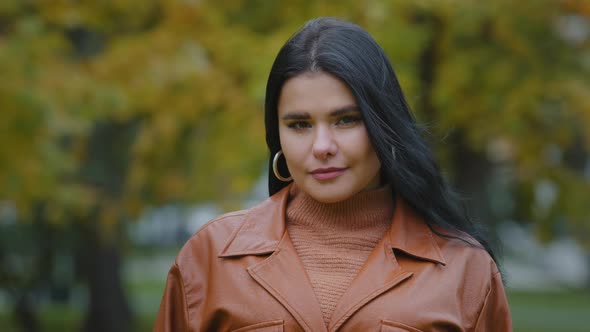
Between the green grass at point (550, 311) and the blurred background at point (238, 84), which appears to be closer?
the blurred background at point (238, 84)

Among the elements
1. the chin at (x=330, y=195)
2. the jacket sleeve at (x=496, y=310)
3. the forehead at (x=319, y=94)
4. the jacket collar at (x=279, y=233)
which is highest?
the forehead at (x=319, y=94)

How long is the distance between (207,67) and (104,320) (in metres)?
7.92

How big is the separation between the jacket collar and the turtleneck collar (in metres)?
0.04

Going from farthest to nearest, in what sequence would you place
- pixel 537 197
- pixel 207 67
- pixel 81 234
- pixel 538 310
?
pixel 538 310 < pixel 81 234 < pixel 537 197 < pixel 207 67

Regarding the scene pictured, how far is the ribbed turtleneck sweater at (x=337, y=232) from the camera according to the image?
2.80m

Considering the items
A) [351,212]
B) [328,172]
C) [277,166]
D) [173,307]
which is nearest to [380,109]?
[328,172]

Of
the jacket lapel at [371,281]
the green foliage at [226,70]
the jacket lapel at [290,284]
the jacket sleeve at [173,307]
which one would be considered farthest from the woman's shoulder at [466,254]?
the green foliage at [226,70]

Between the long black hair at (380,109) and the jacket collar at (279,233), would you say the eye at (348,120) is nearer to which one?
the long black hair at (380,109)

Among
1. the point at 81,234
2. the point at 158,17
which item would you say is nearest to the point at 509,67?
the point at 158,17

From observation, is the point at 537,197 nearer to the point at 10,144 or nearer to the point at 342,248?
the point at 10,144

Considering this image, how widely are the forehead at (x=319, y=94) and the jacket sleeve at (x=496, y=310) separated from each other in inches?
25.6

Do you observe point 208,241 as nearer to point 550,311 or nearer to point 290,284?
point 290,284

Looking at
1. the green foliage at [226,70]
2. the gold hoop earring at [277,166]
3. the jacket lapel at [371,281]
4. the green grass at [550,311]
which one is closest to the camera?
the jacket lapel at [371,281]

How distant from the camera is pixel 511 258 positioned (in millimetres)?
31453
